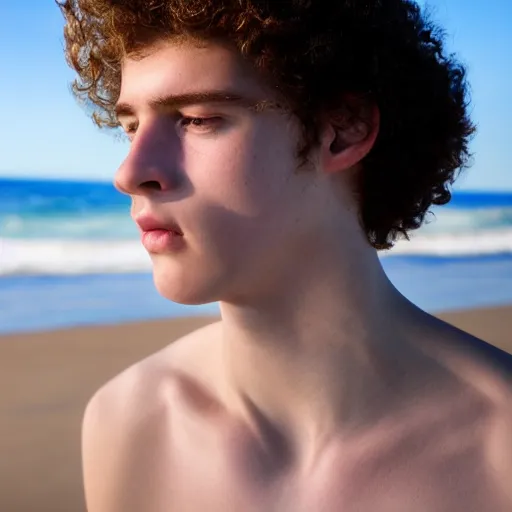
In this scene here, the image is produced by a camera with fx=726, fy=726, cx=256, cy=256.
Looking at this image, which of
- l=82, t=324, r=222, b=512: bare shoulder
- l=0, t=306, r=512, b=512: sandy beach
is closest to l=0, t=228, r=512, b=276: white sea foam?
l=0, t=306, r=512, b=512: sandy beach

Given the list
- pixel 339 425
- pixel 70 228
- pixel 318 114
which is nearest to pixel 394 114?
pixel 318 114

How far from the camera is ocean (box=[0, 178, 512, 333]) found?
4.43m

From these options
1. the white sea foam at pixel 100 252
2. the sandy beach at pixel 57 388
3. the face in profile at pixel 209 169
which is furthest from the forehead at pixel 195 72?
the white sea foam at pixel 100 252

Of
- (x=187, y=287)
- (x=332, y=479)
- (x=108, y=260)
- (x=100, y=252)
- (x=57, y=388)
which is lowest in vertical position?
(x=332, y=479)

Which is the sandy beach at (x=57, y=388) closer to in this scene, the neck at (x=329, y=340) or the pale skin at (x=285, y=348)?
the pale skin at (x=285, y=348)

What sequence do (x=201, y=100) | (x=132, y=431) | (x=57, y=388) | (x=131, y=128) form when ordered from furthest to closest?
(x=57, y=388) → (x=132, y=431) → (x=131, y=128) → (x=201, y=100)

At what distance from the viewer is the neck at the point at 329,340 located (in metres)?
0.99

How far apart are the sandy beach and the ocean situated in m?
0.30

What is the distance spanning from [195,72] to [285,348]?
40 centimetres

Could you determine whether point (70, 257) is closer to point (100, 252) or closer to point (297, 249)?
point (100, 252)

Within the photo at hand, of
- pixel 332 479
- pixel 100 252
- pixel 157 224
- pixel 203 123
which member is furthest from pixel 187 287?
pixel 100 252

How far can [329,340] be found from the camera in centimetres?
101

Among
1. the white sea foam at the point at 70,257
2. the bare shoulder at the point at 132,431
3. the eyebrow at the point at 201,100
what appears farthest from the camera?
the white sea foam at the point at 70,257

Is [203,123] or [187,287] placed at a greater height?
[203,123]
